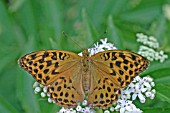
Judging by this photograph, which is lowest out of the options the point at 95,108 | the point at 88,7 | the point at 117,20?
the point at 95,108

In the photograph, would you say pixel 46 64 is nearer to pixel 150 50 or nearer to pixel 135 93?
pixel 135 93

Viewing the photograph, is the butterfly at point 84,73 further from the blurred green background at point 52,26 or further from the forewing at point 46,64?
the blurred green background at point 52,26

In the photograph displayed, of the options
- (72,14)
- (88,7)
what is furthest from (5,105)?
(72,14)

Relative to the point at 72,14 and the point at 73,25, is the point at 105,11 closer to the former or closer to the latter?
the point at 73,25

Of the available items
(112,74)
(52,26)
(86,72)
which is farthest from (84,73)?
(52,26)

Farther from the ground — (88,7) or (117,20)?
(88,7)

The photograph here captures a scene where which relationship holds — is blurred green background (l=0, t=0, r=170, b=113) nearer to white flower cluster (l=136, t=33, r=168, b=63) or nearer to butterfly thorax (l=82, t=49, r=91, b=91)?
A: white flower cluster (l=136, t=33, r=168, b=63)

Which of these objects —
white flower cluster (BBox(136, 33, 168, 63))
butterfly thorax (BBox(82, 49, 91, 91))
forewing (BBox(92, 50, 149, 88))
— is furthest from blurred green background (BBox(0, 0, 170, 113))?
forewing (BBox(92, 50, 149, 88))

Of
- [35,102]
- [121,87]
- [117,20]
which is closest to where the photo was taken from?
[121,87]
